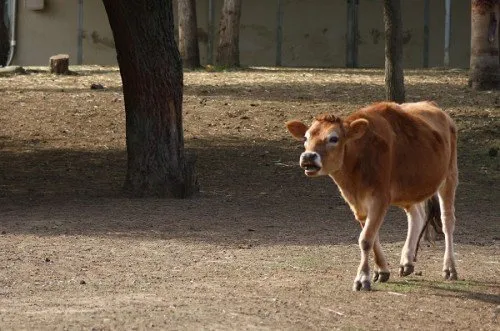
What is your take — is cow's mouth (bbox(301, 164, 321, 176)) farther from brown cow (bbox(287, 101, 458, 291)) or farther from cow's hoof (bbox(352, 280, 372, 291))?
cow's hoof (bbox(352, 280, 372, 291))

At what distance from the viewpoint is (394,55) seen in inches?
739

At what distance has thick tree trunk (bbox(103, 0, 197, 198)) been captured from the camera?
1371 centimetres

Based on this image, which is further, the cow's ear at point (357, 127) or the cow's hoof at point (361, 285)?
the cow's hoof at point (361, 285)

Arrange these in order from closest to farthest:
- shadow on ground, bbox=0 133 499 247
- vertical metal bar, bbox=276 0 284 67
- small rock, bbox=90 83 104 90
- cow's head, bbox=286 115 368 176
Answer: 1. cow's head, bbox=286 115 368 176
2. shadow on ground, bbox=0 133 499 247
3. small rock, bbox=90 83 104 90
4. vertical metal bar, bbox=276 0 284 67

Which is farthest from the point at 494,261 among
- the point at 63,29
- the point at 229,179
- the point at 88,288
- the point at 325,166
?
the point at 63,29

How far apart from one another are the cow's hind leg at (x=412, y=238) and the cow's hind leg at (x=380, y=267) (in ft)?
0.60

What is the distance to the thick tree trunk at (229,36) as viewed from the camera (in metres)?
28.1

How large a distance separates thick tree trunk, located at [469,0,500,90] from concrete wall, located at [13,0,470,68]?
10381 millimetres

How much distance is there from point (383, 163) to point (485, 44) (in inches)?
505

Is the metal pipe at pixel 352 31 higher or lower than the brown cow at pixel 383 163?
higher

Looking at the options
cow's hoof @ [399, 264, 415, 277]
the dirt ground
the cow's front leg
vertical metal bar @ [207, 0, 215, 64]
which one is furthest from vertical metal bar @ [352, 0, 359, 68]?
the cow's front leg

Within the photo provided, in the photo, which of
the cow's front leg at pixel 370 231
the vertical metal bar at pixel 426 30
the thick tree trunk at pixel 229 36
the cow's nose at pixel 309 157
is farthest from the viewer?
the vertical metal bar at pixel 426 30

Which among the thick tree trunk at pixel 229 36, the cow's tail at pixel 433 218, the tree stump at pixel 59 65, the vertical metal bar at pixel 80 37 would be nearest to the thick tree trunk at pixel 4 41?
the vertical metal bar at pixel 80 37

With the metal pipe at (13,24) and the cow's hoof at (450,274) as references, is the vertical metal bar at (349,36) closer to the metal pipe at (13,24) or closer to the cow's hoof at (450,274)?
the metal pipe at (13,24)
